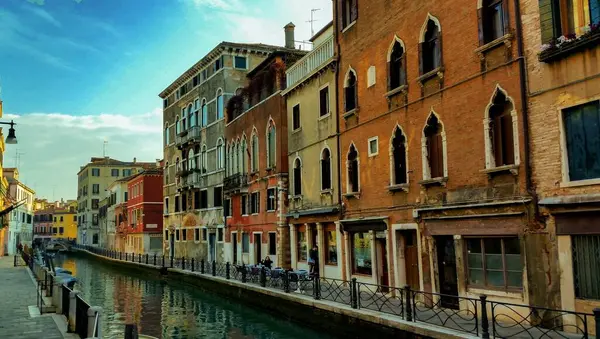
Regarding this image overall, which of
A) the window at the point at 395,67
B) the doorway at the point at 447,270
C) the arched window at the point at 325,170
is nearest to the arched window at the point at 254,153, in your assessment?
the arched window at the point at 325,170

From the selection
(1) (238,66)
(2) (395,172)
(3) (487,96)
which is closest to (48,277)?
(2) (395,172)

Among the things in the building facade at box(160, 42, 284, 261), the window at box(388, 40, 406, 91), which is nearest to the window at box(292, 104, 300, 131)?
the window at box(388, 40, 406, 91)

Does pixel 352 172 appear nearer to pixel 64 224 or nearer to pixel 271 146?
pixel 271 146

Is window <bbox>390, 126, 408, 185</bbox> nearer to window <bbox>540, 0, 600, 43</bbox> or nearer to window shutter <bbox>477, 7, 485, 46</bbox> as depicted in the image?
window shutter <bbox>477, 7, 485, 46</bbox>

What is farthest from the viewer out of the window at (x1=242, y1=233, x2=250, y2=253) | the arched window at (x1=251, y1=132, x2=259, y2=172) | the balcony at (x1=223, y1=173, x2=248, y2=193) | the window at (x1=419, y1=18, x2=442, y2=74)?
the balcony at (x1=223, y1=173, x2=248, y2=193)

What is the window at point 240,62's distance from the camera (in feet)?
123

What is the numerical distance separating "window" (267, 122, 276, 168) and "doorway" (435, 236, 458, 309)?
13.6 metres

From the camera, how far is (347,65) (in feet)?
69.1

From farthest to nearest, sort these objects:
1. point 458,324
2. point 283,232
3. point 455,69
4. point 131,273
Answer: point 131,273
point 283,232
point 455,69
point 458,324

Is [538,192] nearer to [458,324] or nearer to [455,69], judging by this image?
[458,324]

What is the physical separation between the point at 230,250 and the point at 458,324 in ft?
75.3

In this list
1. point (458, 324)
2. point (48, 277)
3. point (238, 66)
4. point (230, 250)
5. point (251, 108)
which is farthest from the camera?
point (238, 66)

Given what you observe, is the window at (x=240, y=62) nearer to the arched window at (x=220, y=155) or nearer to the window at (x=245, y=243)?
the arched window at (x=220, y=155)

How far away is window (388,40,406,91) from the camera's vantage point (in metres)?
17.9
